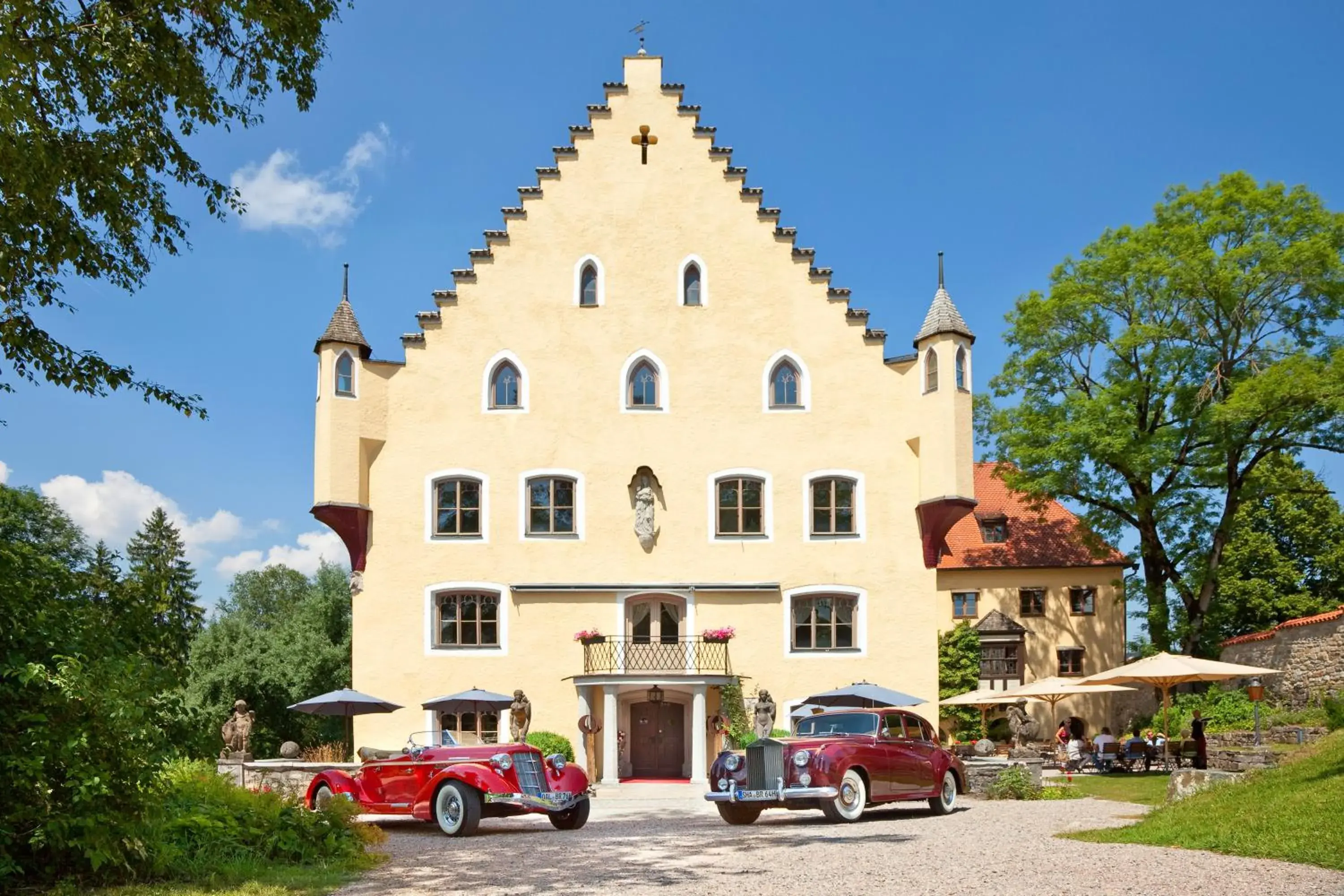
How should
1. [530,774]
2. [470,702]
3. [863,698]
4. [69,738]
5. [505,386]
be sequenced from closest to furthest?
1. [69,738]
2. [530,774]
3. [863,698]
4. [470,702]
5. [505,386]

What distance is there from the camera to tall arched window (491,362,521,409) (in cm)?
2998

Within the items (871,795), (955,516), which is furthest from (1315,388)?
(871,795)

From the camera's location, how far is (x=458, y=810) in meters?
16.7

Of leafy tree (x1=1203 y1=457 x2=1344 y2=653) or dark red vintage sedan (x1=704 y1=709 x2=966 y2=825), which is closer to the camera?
dark red vintage sedan (x1=704 y1=709 x2=966 y2=825)

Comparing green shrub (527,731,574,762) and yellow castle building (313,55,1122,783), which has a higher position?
yellow castle building (313,55,1122,783)

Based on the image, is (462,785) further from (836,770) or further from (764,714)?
(764,714)

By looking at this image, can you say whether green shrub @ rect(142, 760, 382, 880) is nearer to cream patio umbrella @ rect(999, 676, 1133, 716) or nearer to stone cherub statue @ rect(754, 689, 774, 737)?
stone cherub statue @ rect(754, 689, 774, 737)

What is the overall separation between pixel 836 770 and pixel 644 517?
12.7 m

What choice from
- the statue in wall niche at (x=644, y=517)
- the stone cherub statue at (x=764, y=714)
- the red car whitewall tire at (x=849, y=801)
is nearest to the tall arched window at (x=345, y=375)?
the statue in wall niche at (x=644, y=517)

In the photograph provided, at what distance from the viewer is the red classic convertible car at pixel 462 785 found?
16688 mm

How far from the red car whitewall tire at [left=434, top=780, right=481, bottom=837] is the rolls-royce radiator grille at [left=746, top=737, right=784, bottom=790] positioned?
141 inches

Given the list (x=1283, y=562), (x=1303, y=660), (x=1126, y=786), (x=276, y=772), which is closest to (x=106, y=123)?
(x=276, y=772)

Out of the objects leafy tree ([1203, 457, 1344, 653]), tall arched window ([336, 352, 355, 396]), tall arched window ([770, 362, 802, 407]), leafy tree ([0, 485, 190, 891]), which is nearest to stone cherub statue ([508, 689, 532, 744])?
tall arched window ([336, 352, 355, 396])

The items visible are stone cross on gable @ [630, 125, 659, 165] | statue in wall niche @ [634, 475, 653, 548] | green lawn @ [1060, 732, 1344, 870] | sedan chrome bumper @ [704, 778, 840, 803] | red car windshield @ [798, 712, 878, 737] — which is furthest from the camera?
stone cross on gable @ [630, 125, 659, 165]
